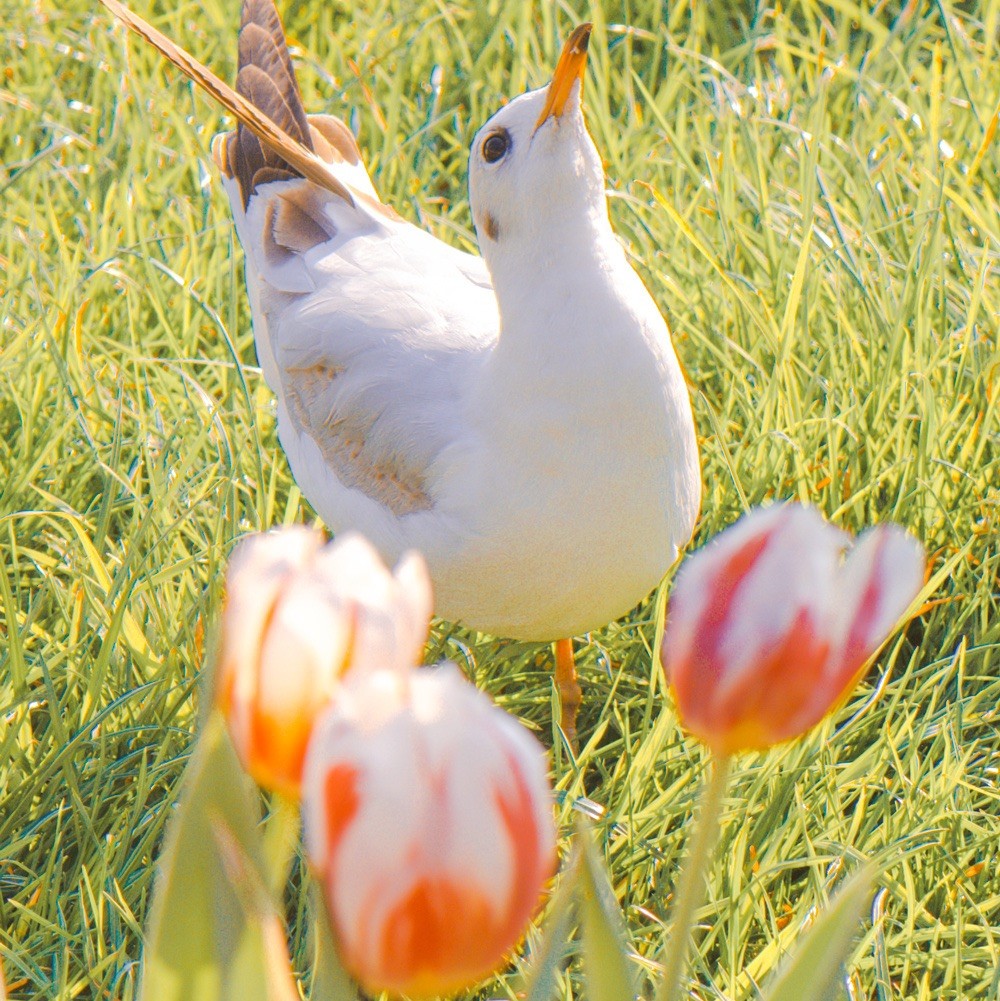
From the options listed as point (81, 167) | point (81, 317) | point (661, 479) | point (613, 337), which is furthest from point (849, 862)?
point (81, 167)

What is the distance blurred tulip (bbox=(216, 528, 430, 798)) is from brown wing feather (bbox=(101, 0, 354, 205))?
1354 mm

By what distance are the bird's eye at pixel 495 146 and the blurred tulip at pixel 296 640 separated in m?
1.09

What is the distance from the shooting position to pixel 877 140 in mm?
3062

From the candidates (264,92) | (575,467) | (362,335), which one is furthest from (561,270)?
(264,92)

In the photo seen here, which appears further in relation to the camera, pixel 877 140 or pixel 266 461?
pixel 877 140

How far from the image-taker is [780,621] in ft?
2.12

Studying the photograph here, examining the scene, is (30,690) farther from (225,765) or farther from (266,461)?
(225,765)

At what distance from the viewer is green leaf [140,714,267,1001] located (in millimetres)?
671

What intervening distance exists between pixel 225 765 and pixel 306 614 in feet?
0.40

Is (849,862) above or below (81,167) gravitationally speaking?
below

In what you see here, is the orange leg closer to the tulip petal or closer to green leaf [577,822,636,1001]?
green leaf [577,822,636,1001]

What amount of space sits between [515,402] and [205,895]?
3.40 ft

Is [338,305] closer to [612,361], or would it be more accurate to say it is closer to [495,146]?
[495,146]

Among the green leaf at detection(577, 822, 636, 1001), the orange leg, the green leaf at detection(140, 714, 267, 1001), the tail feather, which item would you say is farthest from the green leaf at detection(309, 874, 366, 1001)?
the tail feather
